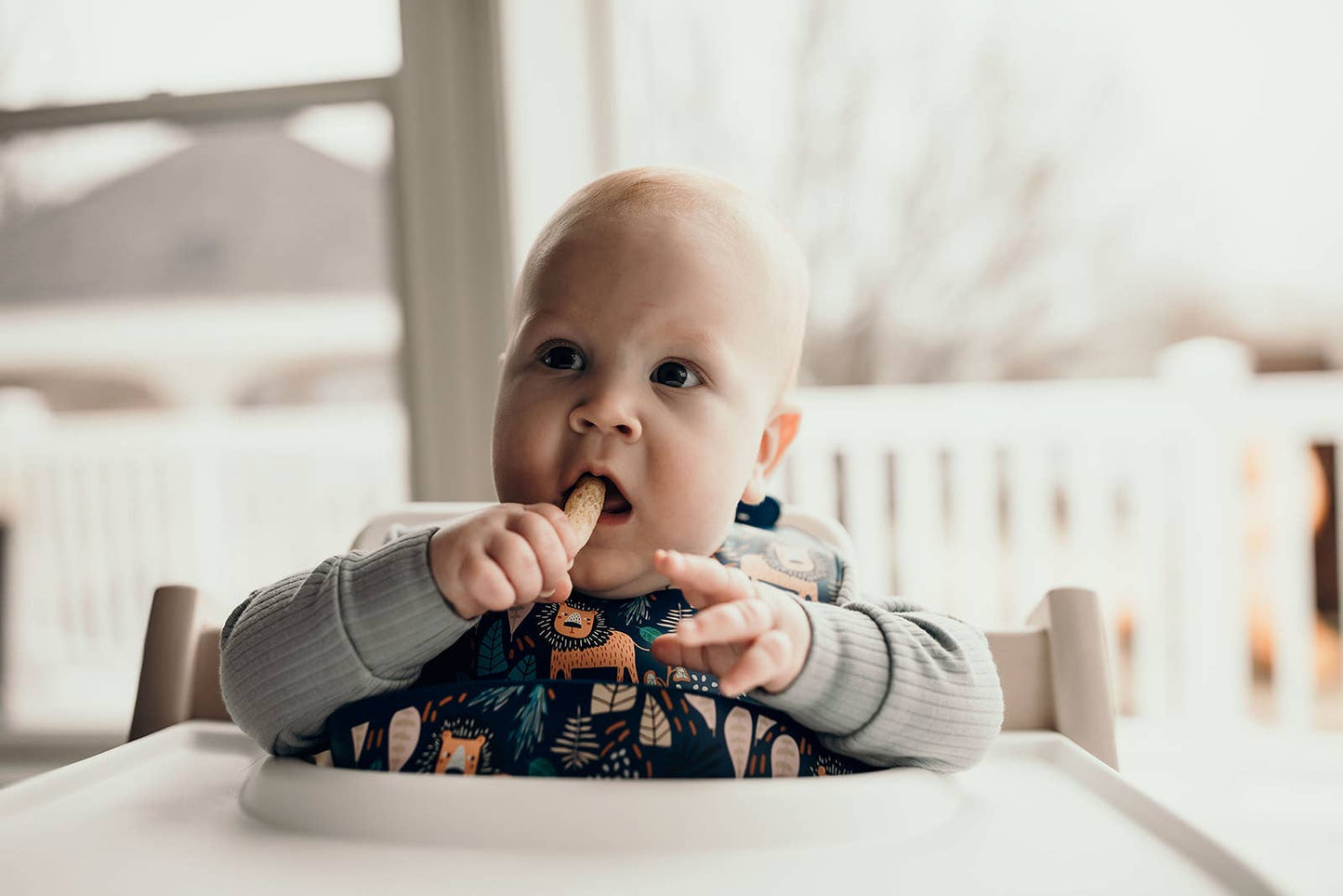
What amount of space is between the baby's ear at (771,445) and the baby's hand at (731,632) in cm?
26

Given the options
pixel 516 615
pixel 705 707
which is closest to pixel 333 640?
pixel 516 615

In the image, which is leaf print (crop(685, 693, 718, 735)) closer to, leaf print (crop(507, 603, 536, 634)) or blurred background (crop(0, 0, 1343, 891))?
leaf print (crop(507, 603, 536, 634))

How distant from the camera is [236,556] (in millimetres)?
2895

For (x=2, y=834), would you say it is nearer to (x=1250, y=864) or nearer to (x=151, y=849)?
(x=151, y=849)

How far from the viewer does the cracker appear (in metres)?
0.65

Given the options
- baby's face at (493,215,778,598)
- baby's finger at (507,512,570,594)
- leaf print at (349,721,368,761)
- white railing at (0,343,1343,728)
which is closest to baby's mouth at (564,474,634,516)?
baby's face at (493,215,778,598)

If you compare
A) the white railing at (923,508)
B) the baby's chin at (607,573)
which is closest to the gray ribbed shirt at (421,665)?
the baby's chin at (607,573)

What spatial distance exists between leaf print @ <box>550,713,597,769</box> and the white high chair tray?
0.05 meters

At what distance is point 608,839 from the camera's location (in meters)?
0.56

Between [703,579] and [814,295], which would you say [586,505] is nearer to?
[703,579]

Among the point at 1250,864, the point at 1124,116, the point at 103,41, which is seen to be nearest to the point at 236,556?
the point at 103,41

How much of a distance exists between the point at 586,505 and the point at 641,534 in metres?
0.07

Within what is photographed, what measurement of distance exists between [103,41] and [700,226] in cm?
207

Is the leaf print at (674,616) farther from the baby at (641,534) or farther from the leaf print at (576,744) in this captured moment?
the leaf print at (576,744)
